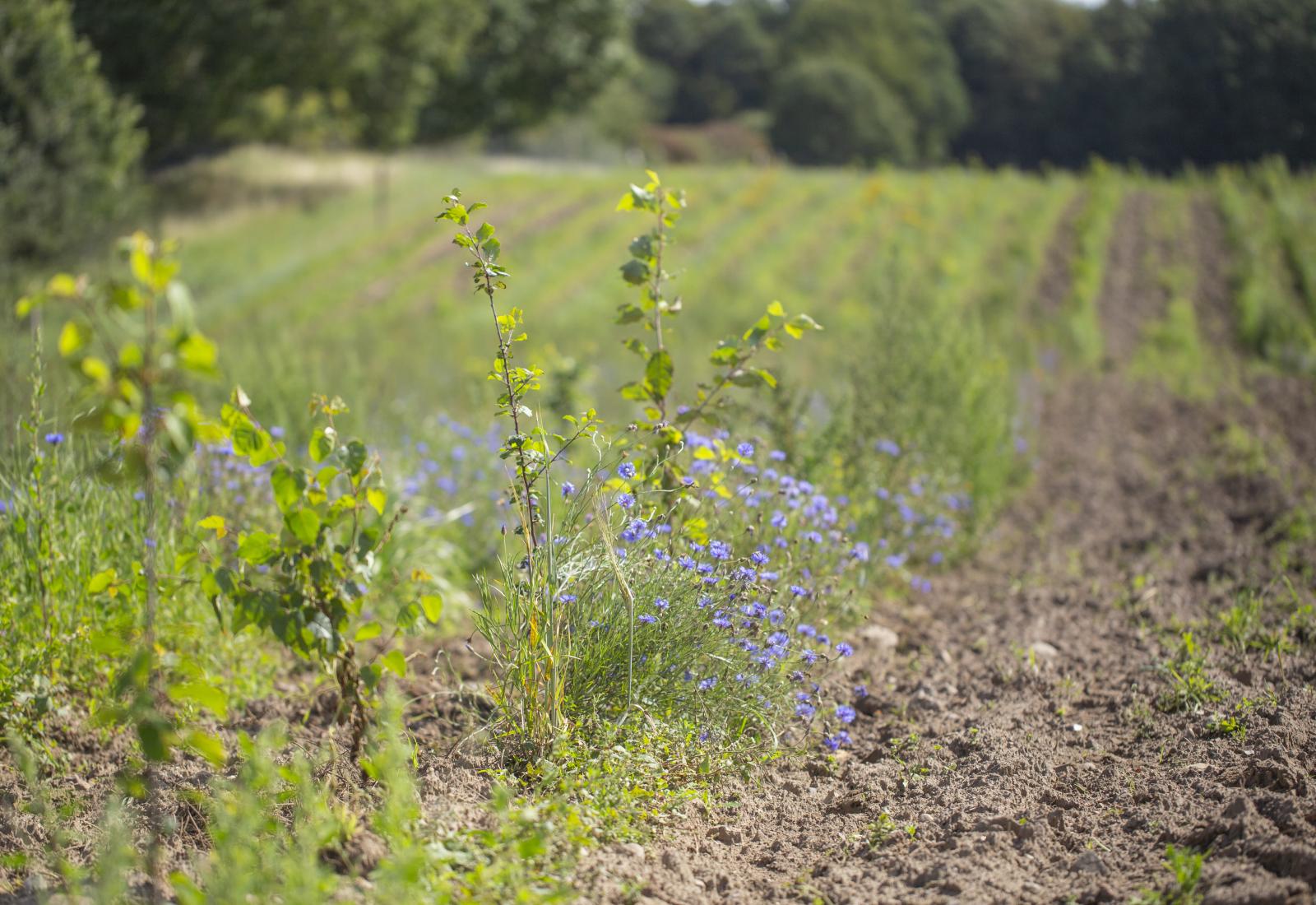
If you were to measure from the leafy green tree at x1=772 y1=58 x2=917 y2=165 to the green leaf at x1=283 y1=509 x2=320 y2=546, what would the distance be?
153ft

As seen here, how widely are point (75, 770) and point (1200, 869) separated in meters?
3.00

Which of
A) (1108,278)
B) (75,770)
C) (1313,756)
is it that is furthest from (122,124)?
(1108,278)

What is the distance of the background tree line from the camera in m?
8.74

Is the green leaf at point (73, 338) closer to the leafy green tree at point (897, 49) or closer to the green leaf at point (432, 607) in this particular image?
the green leaf at point (432, 607)

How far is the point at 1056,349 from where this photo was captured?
1177 centimetres

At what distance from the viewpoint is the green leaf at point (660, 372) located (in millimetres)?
3438

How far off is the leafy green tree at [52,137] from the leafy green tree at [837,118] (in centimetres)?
4018

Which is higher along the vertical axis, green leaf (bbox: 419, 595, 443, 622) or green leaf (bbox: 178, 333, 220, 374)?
green leaf (bbox: 178, 333, 220, 374)

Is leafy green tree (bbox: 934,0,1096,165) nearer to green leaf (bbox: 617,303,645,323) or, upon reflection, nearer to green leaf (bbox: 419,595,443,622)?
green leaf (bbox: 617,303,645,323)

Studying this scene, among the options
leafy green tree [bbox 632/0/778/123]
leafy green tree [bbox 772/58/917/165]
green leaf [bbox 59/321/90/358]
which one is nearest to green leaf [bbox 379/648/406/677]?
green leaf [bbox 59/321/90/358]

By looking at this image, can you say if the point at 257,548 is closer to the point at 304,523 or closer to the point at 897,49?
the point at 304,523

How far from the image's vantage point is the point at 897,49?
170 ft

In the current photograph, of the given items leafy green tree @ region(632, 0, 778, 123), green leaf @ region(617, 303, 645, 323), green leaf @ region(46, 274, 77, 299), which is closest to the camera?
green leaf @ region(46, 274, 77, 299)

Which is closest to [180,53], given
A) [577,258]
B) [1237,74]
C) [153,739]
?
[577,258]
